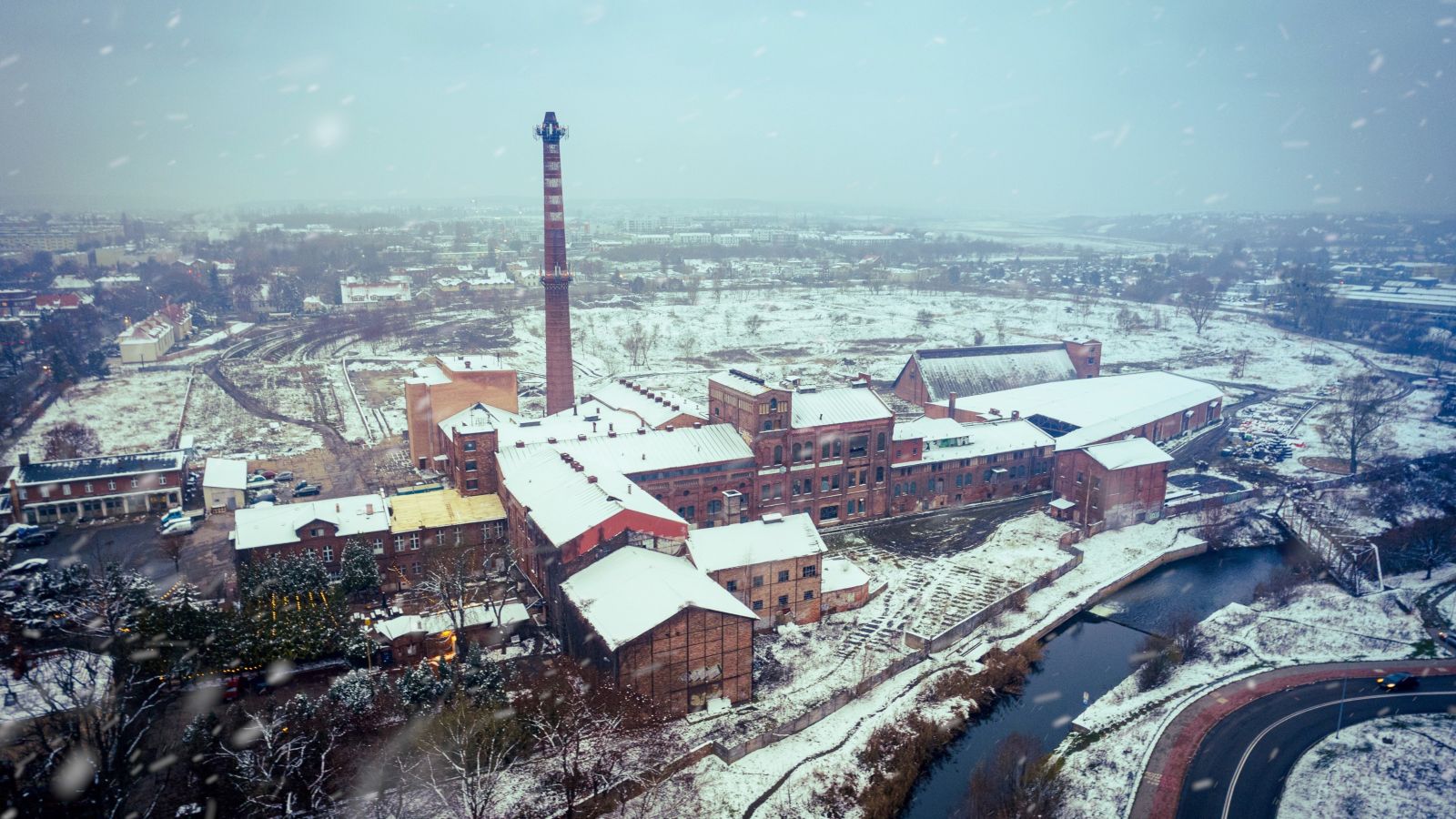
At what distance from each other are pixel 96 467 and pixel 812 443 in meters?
32.0

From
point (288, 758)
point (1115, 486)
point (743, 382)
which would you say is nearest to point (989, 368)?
point (1115, 486)

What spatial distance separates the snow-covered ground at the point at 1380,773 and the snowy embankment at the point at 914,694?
29.4 ft

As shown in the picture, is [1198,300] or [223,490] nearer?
[223,490]

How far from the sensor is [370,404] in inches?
2389

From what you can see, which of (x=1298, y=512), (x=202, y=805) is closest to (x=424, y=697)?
(x=202, y=805)

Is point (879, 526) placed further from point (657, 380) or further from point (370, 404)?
point (370, 404)

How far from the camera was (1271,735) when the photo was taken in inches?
982

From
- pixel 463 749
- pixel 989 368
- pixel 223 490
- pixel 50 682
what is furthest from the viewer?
pixel 989 368

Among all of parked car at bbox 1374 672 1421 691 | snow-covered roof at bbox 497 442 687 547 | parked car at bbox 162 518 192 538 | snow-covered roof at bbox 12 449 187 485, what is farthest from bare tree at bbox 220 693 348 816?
parked car at bbox 1374 672 1421 691

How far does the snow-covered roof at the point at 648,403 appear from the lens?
4094 centimetres

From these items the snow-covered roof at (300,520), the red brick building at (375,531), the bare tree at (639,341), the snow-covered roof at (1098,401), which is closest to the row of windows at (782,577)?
the red brick building at (375,531)

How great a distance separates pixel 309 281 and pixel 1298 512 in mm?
111484

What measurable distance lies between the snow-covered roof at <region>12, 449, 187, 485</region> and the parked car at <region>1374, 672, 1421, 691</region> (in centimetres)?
4773

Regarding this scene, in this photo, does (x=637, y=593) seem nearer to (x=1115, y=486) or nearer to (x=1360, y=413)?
(x=1115, y=486)
